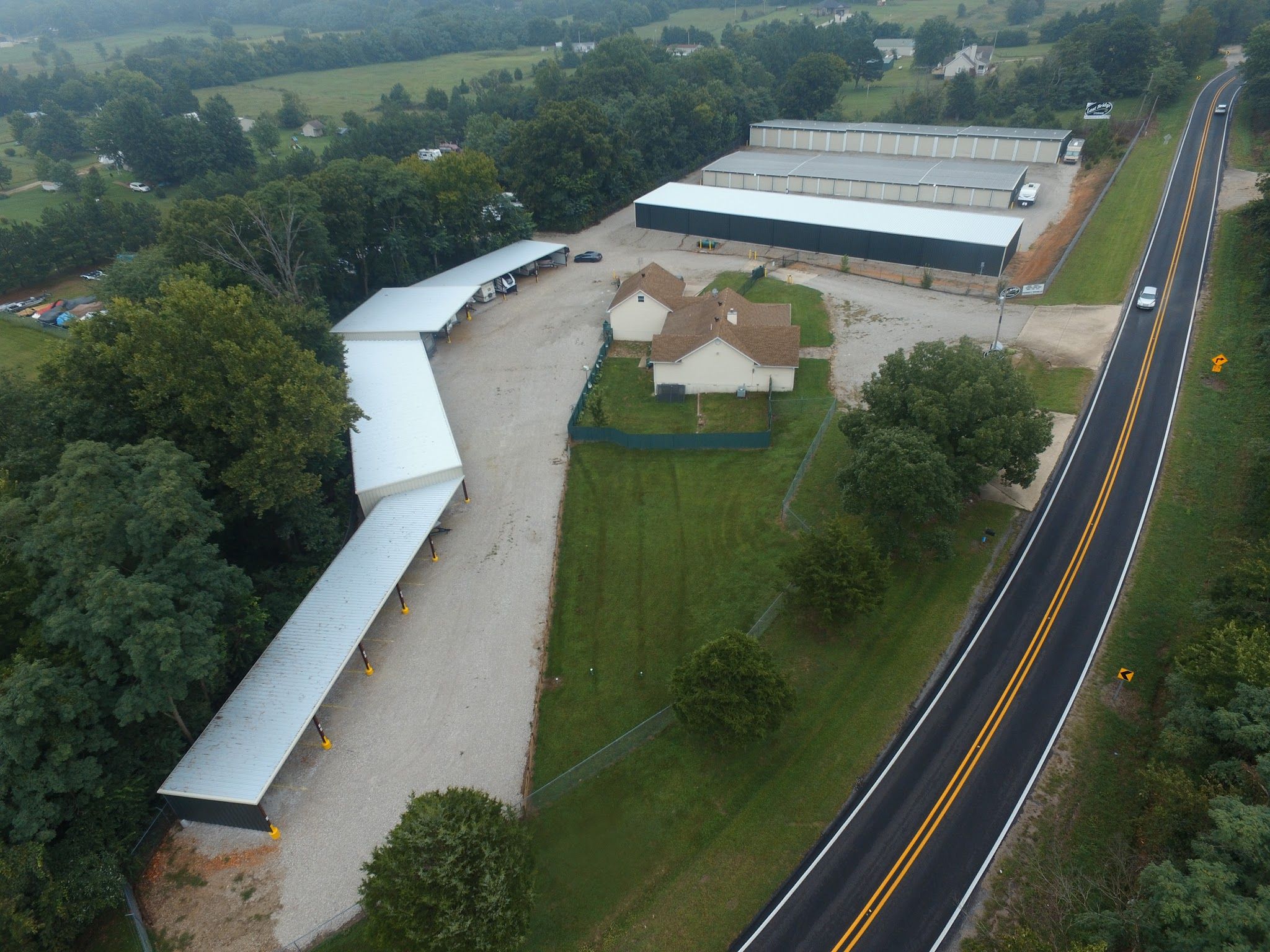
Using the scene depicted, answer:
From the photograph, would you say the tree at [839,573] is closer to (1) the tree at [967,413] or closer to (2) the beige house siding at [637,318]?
(1) the tree at [967,413]

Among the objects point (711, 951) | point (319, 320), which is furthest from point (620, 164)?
point (711, 951)

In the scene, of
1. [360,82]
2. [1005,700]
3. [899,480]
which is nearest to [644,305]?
[899,480]

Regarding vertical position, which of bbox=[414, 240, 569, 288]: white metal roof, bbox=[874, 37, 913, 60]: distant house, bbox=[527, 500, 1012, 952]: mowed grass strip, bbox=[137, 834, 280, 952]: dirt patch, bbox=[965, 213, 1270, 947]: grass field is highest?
bbox=[874, 37, 913, 60]: distant house

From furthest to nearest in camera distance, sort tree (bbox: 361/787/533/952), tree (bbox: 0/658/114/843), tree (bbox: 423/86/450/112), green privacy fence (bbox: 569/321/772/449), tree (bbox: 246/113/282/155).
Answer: tree (bbox: 423/86/450/112), tree (bbox: 246/113/282/155), green privacy fence (bbox: 569/321/772/449), tree (bbox: 0/658/114/843), tree (bbox: 361/787/533/952)

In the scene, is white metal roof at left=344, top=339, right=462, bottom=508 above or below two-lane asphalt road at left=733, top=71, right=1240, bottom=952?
above

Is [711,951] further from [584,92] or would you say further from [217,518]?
[584,92]

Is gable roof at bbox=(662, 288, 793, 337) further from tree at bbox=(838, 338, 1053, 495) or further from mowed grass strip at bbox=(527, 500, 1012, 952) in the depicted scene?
mowed grass strip at bbox=(527, 500, 1012, 952)

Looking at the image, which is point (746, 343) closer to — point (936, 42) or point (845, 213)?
point (845, 213)

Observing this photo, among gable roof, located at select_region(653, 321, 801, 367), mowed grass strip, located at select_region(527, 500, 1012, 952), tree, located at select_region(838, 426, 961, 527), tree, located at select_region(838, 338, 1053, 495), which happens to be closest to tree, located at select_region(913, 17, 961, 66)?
gable roof, located at select_region(653, 321, 801, 367)
